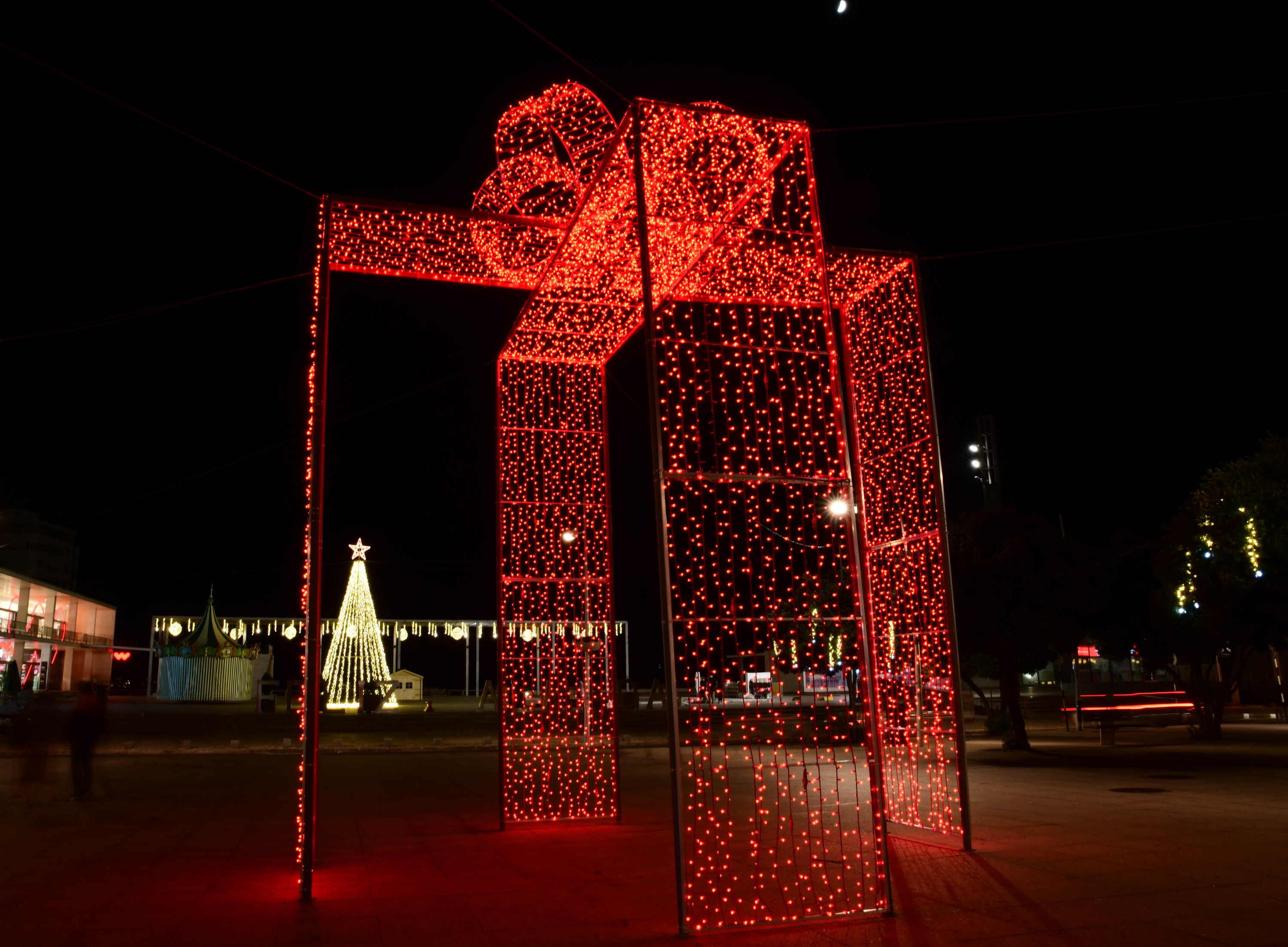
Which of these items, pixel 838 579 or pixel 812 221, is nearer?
pixel 812 221

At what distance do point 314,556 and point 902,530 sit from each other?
207 inches

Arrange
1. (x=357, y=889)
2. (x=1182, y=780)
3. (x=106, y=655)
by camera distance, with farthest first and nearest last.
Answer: (x=106, y=655)
(x=1182, y=780)
(x=357, y=889)

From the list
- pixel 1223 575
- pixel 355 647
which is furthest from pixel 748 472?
pixel 355 647

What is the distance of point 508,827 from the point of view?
9.02m

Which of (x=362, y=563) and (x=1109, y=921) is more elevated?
(x=362, y=563)

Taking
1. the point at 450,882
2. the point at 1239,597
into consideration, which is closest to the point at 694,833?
the point at 450,882

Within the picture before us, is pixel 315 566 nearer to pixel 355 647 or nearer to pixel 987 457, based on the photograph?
pixel 355 647

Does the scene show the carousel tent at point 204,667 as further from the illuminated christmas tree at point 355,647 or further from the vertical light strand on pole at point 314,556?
the vertical light strand on pole at point 314,556

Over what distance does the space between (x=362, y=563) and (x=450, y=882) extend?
19.6 metres

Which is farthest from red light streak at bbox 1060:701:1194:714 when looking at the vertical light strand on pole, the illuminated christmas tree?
the illuminated christmas tree

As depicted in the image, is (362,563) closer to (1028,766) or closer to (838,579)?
(1028,766)

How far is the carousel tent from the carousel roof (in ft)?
0.05

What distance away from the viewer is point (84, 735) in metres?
10.9

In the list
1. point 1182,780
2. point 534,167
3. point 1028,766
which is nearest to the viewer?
point 534,167
